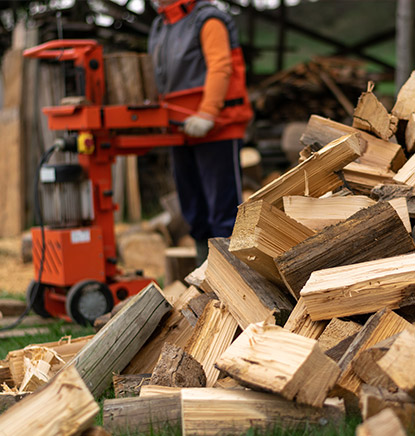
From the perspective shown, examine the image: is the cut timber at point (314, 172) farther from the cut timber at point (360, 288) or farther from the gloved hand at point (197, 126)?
the gloved hand at point (197, 126)

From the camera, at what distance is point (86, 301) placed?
4.26m

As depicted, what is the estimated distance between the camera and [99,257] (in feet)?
14.4

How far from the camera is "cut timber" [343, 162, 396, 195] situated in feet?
9.74

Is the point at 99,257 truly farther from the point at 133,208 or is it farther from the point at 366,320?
the point at 133,208

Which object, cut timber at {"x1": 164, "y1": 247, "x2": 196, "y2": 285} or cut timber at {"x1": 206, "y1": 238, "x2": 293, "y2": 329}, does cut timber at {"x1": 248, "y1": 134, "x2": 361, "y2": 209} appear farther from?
cut timber at {"x1": 164, "y1": 247, "x2": 196, "y2": 285}

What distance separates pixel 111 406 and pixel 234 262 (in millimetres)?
839

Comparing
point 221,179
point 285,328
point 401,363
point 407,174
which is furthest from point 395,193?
point 221,179

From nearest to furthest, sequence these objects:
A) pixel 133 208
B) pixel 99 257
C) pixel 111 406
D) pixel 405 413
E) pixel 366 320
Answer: pixel 405 413 → pixel 111 406 → pixel 366 320 → pixel 99 257 → pixel 133 208

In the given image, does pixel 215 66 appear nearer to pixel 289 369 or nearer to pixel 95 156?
pixel 95 156

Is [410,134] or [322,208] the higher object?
[410,134]

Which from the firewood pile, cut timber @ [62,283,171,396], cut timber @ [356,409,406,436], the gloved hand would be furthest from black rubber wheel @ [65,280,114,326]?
cut timber @ [356,409,406,436]

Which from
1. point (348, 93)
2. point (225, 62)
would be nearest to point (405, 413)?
point (225, 62)

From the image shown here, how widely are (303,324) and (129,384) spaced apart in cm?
72

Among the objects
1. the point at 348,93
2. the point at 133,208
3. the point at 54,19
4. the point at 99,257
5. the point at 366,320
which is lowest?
the point at 133,208
